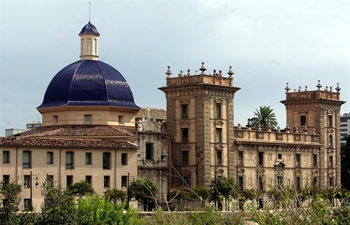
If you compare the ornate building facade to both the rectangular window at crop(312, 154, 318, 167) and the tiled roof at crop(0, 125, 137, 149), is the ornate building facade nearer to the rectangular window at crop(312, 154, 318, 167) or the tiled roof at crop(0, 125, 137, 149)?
the tiled roof at crop(0, 125, 137, 149)

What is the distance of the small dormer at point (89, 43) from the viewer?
253ft

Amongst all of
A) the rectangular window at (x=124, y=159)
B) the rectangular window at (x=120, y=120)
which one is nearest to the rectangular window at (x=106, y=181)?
the rectangular window at (x=124, y=159)

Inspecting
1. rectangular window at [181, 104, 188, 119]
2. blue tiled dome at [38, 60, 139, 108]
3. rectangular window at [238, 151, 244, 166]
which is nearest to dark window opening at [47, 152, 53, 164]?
blue tiled dome at [38, 60, 139, 108]

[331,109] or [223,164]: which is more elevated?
[331,109]

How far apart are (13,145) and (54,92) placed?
13.5 m

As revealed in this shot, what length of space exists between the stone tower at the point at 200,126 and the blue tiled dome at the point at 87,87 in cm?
385

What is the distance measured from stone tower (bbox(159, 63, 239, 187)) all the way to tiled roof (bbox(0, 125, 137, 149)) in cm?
421

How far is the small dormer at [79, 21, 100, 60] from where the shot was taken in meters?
77.1

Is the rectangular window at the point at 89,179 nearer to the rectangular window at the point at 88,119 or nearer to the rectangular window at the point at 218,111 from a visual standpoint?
the rectangular window at the point at 88,119

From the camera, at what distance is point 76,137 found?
70625mm

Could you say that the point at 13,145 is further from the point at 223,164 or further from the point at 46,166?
the point at 223,164

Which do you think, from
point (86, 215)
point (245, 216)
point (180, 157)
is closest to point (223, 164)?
point (180, 157)

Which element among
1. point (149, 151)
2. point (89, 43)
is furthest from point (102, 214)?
point (89, 43)

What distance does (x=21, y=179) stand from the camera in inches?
2464
